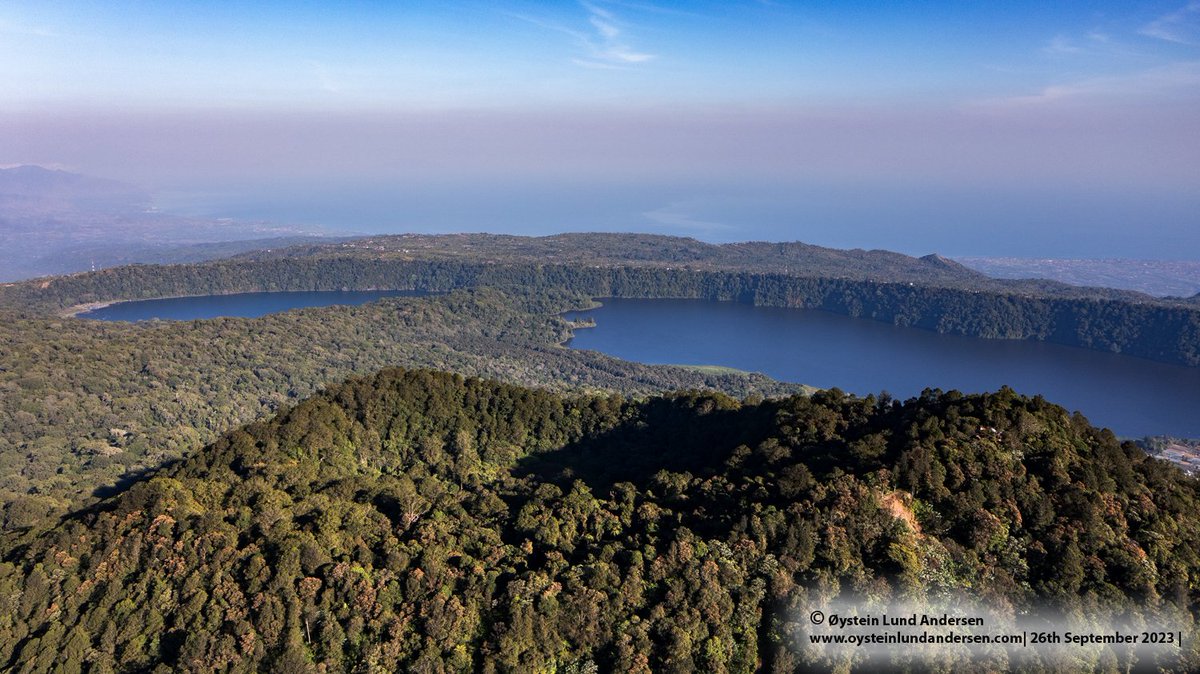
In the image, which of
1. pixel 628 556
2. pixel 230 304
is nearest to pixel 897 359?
pixel 628 556

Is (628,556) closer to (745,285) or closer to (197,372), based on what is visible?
(197,372)

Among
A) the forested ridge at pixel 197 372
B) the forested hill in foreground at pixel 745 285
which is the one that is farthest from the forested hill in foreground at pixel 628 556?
Answer: the forested hill in foreground at pixel 745 285

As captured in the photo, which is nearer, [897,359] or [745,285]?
[897,359]

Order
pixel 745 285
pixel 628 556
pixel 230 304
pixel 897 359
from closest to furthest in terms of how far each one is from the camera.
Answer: pixel 628 556
pixel 897 359
pixel 230 304
pixel 745 285

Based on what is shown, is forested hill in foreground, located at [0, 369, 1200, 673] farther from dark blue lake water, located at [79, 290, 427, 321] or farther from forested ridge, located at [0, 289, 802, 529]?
dark blue lake water, located at [79, 290, 427, 321]

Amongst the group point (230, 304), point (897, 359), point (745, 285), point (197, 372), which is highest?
point (745, 285)

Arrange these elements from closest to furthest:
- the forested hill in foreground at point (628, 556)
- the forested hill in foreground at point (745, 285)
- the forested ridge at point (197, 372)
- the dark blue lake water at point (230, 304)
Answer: the forested hill in foreground at point (628, 556) < the forested ridge at point (197, 372) < the forested hill in foreground at point (745, 285) < the dark blue lake water at point (230, 304)

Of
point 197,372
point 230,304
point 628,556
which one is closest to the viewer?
point 628,556

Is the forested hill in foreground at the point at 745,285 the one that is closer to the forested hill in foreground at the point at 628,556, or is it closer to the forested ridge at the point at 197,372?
the forested ridge at the point at 197,372
